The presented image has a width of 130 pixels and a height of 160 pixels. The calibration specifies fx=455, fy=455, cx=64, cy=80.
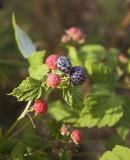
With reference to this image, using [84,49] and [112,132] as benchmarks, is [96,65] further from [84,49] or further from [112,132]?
[112,132]

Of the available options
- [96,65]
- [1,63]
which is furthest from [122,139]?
[1,63]

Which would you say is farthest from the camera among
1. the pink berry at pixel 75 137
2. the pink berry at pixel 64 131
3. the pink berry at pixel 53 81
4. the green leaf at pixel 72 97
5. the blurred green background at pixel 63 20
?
the blurred green background at pixel 63 20

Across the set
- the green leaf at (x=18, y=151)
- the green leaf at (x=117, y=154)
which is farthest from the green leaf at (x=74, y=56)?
the green leaf at (x=117, y=154)

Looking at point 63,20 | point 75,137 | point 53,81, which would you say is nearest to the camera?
point 53,81

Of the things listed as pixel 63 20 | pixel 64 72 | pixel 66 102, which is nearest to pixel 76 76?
pixel 64 72

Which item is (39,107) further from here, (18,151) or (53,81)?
(18,151)

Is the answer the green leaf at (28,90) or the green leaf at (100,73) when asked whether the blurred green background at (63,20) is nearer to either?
the green leaf at (100,73)
